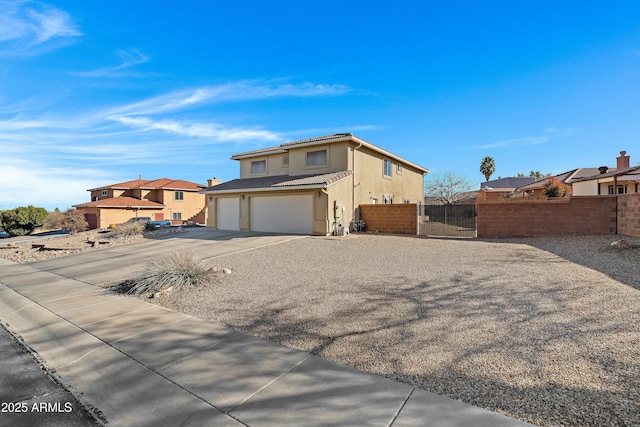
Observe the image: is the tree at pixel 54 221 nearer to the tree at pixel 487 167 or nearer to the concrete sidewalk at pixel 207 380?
the concrete sidewalk at pixel 207 380

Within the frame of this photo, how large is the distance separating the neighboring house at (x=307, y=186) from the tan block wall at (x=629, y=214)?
1259 cm

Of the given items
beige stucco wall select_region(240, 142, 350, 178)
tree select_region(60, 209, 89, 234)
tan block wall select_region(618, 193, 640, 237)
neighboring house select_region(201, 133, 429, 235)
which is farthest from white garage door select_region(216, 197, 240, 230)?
tan block wall select_region(618, 193, 640, 237)

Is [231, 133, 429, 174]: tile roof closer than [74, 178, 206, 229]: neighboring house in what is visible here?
Yes

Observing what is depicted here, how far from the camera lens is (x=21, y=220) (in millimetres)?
36844

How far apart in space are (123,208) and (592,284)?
44822 millimetres

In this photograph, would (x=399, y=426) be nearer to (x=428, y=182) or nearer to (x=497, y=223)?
(x=497, y=223)

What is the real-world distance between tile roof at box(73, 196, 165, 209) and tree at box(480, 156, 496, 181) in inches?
2040

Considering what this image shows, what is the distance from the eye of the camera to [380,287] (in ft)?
23.9

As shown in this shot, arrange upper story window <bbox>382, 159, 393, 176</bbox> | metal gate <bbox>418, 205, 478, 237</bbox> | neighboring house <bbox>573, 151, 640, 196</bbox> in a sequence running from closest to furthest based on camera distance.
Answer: metal gate <bbox>418, 205, 478, 237</bbox> → neighboring house <bbox>573, 151, 640, 196</bbox> → upper story window <bbox>382, 159, 393, 176</bbox>

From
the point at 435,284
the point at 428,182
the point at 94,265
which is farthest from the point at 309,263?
the point at 428,182

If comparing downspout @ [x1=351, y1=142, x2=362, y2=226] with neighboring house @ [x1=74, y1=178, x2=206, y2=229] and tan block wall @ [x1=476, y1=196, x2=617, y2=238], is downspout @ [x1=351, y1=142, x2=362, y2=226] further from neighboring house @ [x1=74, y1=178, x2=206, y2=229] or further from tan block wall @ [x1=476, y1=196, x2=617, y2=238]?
neighboring house @ [x1=74, y1=178, x2=206, y2=229]

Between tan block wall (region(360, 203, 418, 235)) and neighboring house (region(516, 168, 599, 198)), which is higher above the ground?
neighboring house (region(516, 168, 599, 198))

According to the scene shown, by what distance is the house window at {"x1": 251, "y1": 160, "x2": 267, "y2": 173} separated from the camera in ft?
80.2

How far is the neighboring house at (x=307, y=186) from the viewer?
1861cm
